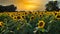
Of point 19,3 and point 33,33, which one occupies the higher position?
point 33,33

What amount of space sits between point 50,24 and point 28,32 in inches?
4.1

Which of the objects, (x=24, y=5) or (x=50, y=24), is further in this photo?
(x=24, y=5)

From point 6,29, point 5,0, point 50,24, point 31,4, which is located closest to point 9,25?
point 6,29

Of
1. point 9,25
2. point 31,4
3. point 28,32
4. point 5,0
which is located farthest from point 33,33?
point 5,0

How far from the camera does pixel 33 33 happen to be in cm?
82

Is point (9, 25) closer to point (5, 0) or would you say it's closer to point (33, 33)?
point (33, 33)

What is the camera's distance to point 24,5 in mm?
8773

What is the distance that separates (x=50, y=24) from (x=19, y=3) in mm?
8224

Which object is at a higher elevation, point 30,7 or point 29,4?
point 29,4

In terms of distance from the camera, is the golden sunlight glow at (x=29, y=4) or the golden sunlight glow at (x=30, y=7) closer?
the golden sunlight glow at (x=30, y=7)

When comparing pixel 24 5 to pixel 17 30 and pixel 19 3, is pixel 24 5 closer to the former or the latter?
pixel 19 3

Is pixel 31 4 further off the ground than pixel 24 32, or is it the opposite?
pixel 24 32

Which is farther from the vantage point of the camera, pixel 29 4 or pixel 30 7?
pixel 29 4

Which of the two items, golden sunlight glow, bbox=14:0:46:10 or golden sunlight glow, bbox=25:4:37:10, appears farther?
golden sunlight glow, bbox=14:0:46:10
